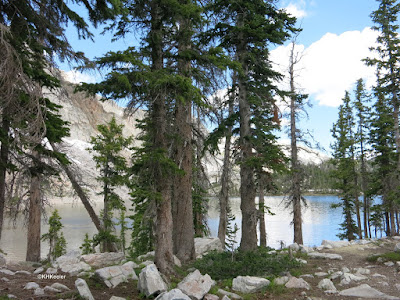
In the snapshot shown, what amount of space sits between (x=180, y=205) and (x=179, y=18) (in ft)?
19.1

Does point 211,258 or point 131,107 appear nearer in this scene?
point 131,107

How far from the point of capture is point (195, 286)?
235 inches

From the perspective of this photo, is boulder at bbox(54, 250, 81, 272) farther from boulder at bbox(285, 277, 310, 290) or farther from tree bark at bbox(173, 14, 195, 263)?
boulder at bbox(285, 277, 310, 290)

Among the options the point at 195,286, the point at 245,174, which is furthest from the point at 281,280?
the point at 245,174

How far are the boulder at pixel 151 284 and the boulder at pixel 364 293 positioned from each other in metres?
3.83

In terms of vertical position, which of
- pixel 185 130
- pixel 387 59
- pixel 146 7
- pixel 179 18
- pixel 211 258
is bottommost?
pixel 211 258

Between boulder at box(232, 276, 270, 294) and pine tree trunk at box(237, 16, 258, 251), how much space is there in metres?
3.16

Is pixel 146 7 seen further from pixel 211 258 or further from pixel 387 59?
pixel 387 59

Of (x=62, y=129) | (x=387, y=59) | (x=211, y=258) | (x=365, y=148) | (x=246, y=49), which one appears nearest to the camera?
(x=62, y=129)

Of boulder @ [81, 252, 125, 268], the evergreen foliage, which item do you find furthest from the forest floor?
the evergreen foliage

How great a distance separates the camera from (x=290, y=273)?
7.98 metres

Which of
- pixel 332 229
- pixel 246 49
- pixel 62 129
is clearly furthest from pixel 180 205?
pixel 332 229

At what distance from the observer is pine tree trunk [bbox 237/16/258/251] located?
993 cm

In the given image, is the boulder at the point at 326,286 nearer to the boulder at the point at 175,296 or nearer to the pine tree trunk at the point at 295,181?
the boulder at the point at 175,296
